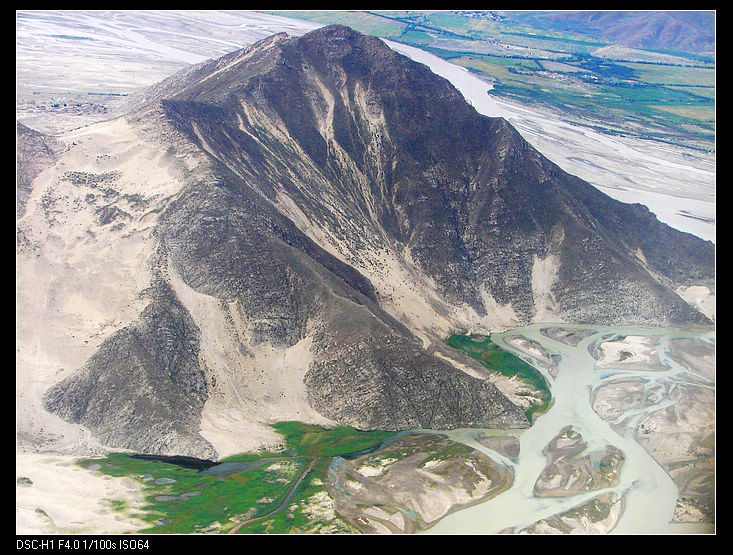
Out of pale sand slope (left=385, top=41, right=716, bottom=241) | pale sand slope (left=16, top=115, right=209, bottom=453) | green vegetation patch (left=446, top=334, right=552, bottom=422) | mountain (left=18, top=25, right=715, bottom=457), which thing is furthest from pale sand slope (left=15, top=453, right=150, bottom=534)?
pale sand slope (left=385, top=41, right=716, bottom=241)

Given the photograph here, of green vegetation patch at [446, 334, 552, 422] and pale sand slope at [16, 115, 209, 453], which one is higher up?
pale sand slope at [16, 115, 209, 453]

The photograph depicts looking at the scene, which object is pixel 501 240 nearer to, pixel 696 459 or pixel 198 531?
pixel 696 459

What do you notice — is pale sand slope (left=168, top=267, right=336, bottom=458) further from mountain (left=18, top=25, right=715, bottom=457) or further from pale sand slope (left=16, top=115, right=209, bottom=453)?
pale sand slope (left=16, top=115, right=209, bottom=453)

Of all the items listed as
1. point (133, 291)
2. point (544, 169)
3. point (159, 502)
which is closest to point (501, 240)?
point (544, 169)

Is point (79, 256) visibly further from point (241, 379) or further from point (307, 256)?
point (307, 256)

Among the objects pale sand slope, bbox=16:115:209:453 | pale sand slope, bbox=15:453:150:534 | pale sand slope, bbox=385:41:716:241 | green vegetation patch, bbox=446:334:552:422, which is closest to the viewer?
pale sand slope, bbox=15:453:150:534
